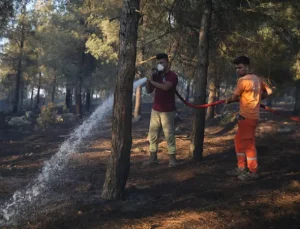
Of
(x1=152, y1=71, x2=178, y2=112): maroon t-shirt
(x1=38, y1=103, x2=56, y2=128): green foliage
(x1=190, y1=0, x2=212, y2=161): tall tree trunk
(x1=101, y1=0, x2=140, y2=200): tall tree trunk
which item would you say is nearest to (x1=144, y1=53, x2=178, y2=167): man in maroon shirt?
(x1=152, y1=71, x2=178, y2=112): maroon t-shirt

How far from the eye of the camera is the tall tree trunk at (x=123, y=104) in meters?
4.33

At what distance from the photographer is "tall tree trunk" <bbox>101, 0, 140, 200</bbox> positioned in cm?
433

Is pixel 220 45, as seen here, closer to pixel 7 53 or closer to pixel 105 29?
pixel 105 29

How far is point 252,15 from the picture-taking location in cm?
706

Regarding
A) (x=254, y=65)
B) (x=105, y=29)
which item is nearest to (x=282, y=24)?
(x=254, y=65)

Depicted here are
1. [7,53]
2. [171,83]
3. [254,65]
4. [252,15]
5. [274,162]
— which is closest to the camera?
[171,83]

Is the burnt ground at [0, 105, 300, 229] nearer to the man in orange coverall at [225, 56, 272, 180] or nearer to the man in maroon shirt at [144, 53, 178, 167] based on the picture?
the man in orange coverall at [225, 56, 272, 180]

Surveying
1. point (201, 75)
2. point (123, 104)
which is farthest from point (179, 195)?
point (201, 75)

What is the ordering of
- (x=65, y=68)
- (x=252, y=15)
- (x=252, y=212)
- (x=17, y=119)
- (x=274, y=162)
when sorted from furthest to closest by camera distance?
(x=65, y=68)
(x=17, y=119)
(x=252, y=15)
(x=274, y=162)
(x=252, y=212)

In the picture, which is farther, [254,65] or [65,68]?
[65,68]

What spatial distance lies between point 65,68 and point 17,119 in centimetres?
595

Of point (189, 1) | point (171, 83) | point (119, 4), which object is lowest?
point (171, 83)

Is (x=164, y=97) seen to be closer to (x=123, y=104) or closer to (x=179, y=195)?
(x=123, y=104)

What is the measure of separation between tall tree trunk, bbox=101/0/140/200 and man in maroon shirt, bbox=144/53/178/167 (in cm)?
156
